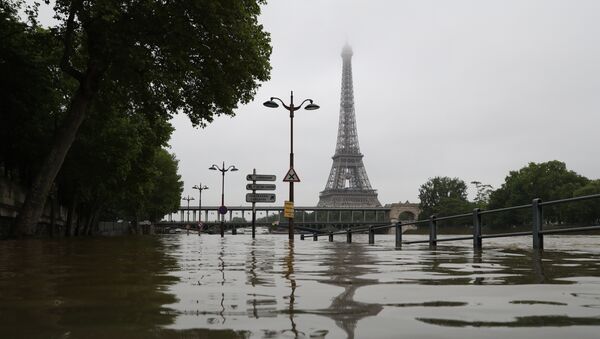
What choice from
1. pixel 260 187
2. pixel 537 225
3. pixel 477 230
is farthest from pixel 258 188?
pixel 537 225

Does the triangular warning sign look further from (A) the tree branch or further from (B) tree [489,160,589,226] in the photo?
(B) tree [489,160,589,226]

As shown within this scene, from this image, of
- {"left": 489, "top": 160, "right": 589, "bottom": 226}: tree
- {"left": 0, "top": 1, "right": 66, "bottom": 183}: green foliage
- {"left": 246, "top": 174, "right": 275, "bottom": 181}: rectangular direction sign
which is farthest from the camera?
{"left": 489, "top": 160, "right": 589, "bottom": 226}: tree

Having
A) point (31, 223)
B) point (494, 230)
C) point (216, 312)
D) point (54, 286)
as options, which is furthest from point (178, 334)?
point (494, 230)

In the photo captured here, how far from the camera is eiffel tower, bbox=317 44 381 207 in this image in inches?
4990

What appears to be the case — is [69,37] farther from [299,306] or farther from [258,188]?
[299,306]

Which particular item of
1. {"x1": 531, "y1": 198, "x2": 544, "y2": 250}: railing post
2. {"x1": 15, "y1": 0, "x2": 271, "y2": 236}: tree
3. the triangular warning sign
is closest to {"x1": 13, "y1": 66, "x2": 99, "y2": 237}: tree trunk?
{"x1": 15, "y1": 0, "x2": 271, "y2": 236}: tree

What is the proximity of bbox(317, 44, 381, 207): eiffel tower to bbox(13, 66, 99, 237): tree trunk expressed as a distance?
108 meters

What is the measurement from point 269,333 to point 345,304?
87 cm

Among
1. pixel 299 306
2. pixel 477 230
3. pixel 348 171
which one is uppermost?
pixel 348 171

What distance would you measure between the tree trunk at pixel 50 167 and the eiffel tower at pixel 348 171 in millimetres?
107817

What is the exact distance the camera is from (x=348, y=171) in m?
129

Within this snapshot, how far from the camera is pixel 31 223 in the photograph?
60.4 feet

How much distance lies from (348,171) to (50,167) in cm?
11274

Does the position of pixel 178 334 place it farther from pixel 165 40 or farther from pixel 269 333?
pixel 165 40
